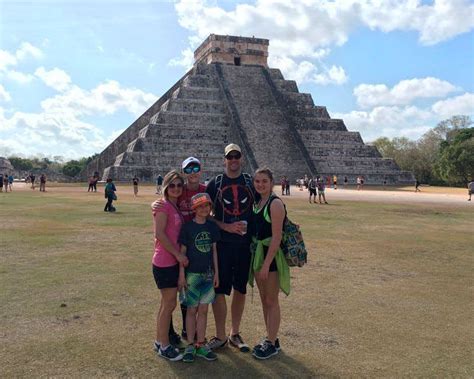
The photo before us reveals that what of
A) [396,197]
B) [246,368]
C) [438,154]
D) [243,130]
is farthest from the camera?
[438,154]

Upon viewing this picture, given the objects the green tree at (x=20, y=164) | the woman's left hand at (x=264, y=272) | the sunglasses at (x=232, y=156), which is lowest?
the woman's left hand at (x=264, y=272)

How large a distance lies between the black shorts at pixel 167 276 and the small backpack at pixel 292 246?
89cm

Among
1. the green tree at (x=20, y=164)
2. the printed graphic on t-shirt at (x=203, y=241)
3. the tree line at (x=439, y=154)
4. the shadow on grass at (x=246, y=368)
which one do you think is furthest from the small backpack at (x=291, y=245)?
the green tree at (x=20, y=164)

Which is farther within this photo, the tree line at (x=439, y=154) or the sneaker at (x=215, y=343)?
the tree line at (x=439, y=154)

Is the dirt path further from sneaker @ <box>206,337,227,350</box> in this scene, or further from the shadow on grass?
the shadow on grass

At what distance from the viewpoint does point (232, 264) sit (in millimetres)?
3939

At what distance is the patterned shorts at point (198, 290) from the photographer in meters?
3.71

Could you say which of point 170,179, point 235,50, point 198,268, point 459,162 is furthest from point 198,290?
point 235,50

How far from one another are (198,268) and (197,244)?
0.19 meters

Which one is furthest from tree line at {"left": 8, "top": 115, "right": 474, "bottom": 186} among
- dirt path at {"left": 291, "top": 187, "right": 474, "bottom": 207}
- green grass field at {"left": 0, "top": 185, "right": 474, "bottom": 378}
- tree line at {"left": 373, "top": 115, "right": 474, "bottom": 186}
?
green grass field at {"left": 0, "top": 185, "right": 474, "bottom": 378}

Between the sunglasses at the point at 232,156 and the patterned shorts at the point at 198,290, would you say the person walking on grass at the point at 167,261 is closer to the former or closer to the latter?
the patterned shorts at the point at 198,290

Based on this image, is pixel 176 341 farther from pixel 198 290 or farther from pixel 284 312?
pixel 284 312

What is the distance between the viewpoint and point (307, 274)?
619cm

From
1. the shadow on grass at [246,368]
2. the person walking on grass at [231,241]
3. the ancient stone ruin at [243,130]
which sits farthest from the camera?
the ancient stone ruin at [243,130]
